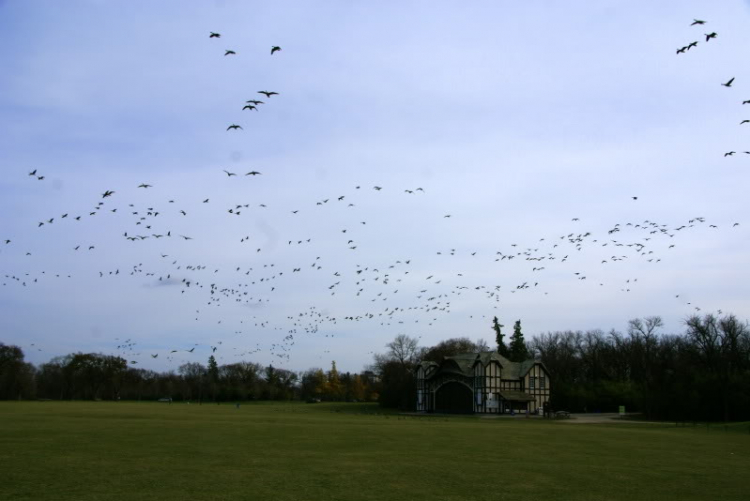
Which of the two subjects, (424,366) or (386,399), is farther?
(386,399)

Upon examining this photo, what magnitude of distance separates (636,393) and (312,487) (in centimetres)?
7973

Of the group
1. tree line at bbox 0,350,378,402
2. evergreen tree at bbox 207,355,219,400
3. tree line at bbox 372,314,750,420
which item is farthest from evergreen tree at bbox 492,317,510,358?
evergreen tree at bbox 207,355,219,400

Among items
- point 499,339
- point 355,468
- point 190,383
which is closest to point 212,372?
point 190,383

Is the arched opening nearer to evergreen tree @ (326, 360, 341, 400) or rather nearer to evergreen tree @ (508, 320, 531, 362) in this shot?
evergreen tree @ (508, 320, 531, 362)

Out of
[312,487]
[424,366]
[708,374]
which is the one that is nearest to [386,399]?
[424,366]

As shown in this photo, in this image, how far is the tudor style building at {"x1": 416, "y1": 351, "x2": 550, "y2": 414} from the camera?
83.6m

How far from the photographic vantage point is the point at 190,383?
15300cm

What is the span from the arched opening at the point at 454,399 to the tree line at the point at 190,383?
4892 cm

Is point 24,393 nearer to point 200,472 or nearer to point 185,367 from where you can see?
point 185,367

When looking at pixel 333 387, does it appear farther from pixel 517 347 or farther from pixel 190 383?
pixel 517 347

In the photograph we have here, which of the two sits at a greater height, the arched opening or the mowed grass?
the mowed grass

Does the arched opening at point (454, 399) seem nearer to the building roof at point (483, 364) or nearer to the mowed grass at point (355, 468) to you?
the building roof at point (483, 364)

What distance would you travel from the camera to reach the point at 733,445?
3384 centimetres

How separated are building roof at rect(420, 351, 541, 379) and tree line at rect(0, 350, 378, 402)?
5213 centimetres
